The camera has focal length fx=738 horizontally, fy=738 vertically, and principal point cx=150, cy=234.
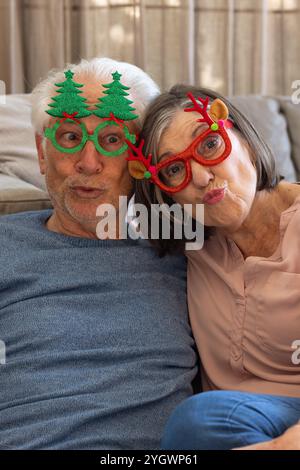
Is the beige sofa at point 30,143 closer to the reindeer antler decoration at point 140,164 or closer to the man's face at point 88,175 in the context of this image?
the man's face at point 88,175

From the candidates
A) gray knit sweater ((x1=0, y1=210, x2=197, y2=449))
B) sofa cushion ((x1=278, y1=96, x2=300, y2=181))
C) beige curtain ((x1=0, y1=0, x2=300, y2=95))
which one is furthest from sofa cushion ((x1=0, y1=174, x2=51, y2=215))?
beige curtain ((x1=0, y1=0, x2=300, y2=95))

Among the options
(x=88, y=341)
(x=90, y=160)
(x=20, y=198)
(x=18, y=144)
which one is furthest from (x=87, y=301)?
(x=18, y=144)

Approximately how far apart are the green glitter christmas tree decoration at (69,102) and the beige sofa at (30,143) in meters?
0.30

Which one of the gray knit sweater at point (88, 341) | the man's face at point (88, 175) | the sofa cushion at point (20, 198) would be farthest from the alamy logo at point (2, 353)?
the sofa cushion at point (20, 198)

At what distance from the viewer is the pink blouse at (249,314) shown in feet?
4.66

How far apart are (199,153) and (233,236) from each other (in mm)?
194

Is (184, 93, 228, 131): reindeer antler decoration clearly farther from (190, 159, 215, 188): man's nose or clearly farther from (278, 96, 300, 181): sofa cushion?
(278, 96, 300, 181): sofa cushion

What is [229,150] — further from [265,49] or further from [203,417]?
[265,49]

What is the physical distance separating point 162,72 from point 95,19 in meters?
0.36

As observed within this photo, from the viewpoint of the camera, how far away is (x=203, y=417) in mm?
1228

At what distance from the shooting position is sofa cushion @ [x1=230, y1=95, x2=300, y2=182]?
8.02 ft
